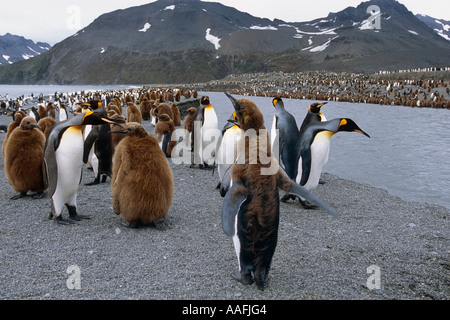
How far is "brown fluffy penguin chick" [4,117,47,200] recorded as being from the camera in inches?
205

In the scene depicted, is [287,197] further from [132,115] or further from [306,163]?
[132,115]

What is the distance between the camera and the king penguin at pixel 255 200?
112 inches

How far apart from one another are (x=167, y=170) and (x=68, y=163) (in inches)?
47.2

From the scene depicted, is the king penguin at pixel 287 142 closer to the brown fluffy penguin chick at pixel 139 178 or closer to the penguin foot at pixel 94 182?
the brown fluffy penguin chick at pixel 139 178

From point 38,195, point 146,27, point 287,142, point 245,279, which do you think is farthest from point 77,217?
point 146,27

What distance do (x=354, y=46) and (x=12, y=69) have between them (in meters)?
137

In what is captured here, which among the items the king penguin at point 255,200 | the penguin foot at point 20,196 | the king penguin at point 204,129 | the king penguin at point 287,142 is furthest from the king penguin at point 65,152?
the king penguin at point 204,129

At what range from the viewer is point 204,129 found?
8352 millimetres

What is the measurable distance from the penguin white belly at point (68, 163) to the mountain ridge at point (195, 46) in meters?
81.8

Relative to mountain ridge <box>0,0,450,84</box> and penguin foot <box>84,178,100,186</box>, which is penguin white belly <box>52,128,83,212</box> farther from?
mountain ridge <box>0,0,450,84</box>

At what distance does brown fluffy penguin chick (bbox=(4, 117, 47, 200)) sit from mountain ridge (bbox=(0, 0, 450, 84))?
8119cm

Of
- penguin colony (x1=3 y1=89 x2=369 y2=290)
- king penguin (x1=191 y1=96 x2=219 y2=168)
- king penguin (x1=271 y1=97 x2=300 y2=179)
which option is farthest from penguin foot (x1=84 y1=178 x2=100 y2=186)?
king penguin (x1=271 y1=97 x2=300 y2=179)
